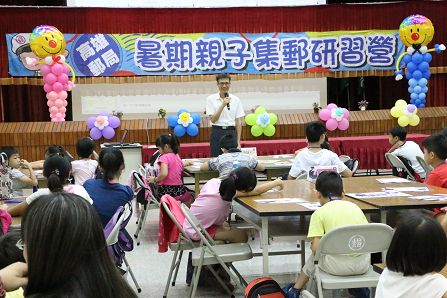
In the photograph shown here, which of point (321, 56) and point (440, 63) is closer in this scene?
point (321, 56)

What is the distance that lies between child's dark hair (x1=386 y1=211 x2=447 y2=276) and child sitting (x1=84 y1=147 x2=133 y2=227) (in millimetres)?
2492

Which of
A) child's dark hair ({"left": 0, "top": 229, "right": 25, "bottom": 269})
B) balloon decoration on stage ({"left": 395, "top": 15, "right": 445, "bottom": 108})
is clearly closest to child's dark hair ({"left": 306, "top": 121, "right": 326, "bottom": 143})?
child's dark hair ({"left": 0, "top": 229, "right": 25, "bottom": 269})

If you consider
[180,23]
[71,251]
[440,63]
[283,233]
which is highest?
[180,23]

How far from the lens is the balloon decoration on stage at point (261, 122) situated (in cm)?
1071

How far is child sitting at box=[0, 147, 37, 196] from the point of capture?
5312 millimetres

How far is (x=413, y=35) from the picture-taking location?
436 inches

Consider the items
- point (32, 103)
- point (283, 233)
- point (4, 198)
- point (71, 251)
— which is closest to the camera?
point (71, 251)

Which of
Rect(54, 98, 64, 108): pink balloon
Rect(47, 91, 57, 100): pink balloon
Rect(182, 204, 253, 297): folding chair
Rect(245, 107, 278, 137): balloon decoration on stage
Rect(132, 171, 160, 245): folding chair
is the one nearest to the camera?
Rect(182, 204, 253, 297): folding chair

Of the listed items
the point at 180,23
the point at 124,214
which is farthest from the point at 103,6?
the point at 124,214

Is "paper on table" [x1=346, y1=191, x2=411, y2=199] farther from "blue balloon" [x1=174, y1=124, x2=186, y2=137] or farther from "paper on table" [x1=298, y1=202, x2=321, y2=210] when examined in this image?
"blue balloon" [x1=174, y1=124, x2=186, y2=137]

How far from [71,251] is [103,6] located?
1083 cm

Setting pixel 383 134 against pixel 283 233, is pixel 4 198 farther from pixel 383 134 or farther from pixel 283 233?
pixel 383 134

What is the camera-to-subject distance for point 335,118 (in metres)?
10.8

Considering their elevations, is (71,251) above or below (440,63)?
below
